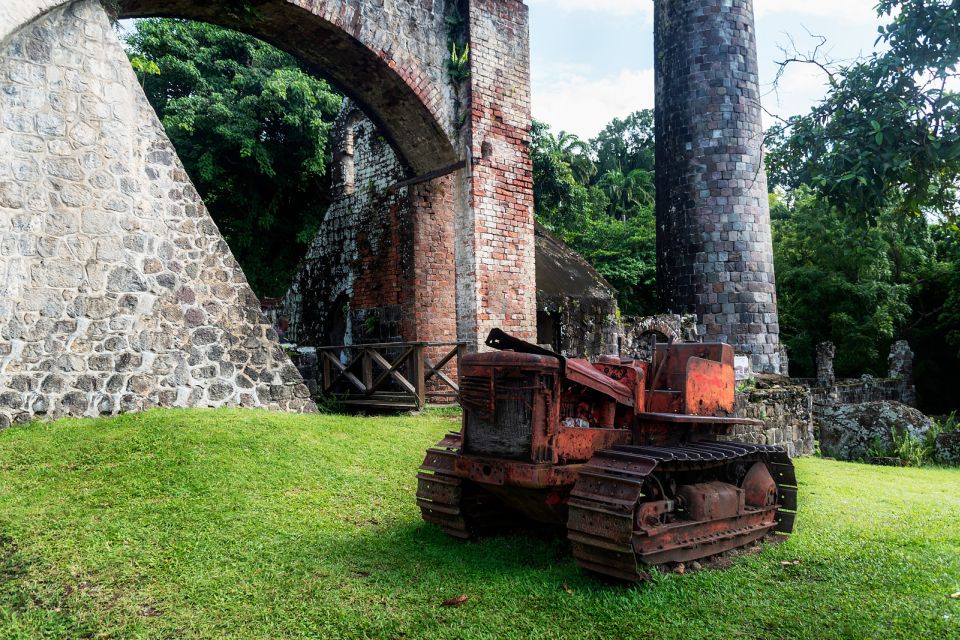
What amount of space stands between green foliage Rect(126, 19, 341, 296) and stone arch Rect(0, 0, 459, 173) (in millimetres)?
8368

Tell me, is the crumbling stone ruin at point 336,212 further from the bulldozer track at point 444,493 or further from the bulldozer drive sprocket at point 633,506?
the bulldozer drive sprocket at point 633,506

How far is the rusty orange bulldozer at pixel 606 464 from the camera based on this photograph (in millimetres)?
3998

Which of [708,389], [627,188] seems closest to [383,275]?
[708,389]

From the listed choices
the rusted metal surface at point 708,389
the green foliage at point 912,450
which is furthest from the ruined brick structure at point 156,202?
the green foliage at point 912,450

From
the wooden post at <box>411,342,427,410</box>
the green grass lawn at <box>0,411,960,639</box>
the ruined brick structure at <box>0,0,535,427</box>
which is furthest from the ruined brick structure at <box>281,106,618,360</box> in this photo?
the green grass lawn at <box>0,411,960,639</box>

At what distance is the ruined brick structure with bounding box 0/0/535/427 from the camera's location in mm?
7082

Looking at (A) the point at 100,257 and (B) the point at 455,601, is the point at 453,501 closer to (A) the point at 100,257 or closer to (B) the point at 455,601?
(B) the point at 455,601

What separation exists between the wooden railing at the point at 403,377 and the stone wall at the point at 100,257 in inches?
79.7

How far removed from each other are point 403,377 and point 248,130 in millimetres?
10657

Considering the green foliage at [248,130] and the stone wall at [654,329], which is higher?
the green foliage at [248,130]

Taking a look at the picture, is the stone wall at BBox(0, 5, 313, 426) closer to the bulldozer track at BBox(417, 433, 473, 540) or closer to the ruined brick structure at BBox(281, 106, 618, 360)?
the ruined brick structure at BBox(281, 106, 618, 360)

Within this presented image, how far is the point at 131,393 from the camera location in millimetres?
7422

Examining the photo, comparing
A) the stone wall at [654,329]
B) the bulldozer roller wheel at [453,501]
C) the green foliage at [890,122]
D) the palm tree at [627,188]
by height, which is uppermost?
the palm tree at [627,188]

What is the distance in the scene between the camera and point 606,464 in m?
4.14
